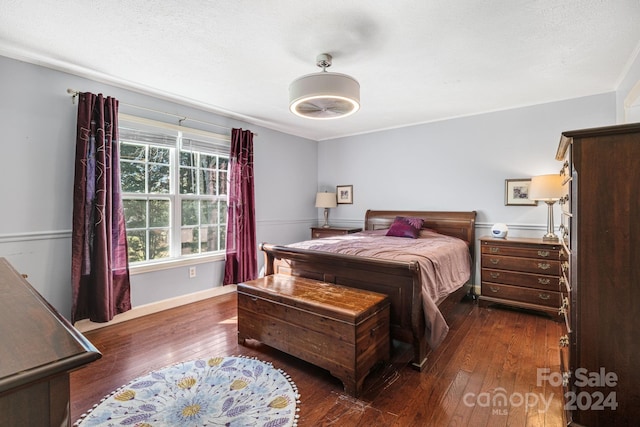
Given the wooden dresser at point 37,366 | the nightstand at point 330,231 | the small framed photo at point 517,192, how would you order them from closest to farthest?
the wooden dresser at point 37,366 < the small framed photo at point 517,192 < the nightstand at point 330,231

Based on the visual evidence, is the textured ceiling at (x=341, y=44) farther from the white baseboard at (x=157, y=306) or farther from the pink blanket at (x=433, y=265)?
the white baseboard at (x=157, y=306)

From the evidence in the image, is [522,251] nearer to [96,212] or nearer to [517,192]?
[517,192]

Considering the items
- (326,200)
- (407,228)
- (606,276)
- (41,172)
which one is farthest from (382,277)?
(41,172)

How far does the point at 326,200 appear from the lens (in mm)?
5016

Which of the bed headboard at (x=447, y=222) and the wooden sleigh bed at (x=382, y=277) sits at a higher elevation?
the bed headboard at (x=447, y=222)

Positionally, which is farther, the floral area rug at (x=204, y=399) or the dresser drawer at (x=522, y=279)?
the dresser drawer at (x=522, y=279)

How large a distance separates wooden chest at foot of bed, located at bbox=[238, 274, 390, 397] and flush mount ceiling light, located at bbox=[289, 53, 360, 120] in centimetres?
142

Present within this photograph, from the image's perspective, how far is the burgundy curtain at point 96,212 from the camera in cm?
264

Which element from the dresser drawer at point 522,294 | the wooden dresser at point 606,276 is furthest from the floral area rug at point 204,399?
the dresser drawer at point 522,294

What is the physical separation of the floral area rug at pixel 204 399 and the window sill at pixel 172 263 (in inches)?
52.4

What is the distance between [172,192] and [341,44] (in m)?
2.46

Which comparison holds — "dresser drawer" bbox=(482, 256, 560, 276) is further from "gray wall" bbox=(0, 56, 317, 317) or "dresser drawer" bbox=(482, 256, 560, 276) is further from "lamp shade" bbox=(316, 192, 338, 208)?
"gray wall" bbox=(0, 56, 317, 317)

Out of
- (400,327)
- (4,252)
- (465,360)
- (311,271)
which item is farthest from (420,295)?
(4,252)

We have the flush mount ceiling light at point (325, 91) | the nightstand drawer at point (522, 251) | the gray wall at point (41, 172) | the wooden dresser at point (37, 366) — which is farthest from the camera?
the nightstand drawer at point (522, 251)
